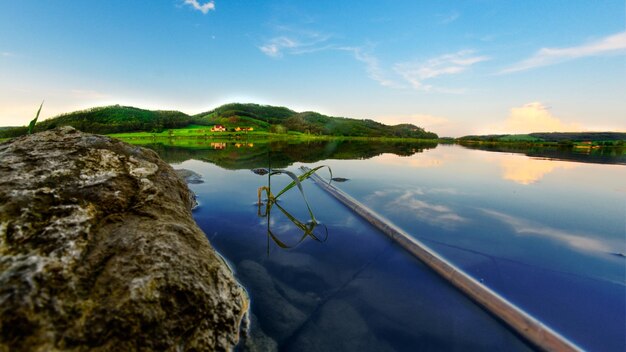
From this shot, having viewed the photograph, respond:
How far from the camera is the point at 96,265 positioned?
2232 millimetres

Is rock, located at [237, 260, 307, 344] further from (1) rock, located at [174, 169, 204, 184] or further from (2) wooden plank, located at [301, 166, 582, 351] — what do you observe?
(1) rock, located at [174, 169, 204, 184]

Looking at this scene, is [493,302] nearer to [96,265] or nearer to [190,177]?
[96,265]

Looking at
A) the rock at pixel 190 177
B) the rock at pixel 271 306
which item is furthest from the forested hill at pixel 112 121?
the rock at pixel 271 306

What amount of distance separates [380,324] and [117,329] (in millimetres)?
2937

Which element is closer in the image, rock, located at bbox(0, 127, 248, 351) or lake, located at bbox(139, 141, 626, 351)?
rock, located at bbox(0, 127, 248, 351)

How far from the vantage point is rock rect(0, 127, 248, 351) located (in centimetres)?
175

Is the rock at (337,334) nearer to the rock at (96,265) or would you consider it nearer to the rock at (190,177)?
the rock at (96,265)

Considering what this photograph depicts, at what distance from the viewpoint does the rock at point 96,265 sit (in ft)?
5.76

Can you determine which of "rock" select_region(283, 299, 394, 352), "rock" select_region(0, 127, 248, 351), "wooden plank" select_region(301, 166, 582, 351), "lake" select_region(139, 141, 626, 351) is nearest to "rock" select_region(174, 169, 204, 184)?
"lake" select_region(139, 141, 626, 351)

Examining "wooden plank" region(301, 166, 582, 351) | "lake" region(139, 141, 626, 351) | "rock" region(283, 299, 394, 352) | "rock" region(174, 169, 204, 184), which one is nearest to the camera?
"wooden plank" region(301, 166, 582, 351)

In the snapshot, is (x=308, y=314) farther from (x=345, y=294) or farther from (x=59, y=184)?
(x=59, y=184)

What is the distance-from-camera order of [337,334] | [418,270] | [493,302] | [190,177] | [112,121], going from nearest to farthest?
[337,334] < [493,302] < [418,270] < [190,177] < [112,121]

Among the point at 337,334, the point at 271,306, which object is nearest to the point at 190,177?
the point at 271,306

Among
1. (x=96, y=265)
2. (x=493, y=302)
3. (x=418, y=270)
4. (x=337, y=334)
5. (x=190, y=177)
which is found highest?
→ (x=96, y=265)
